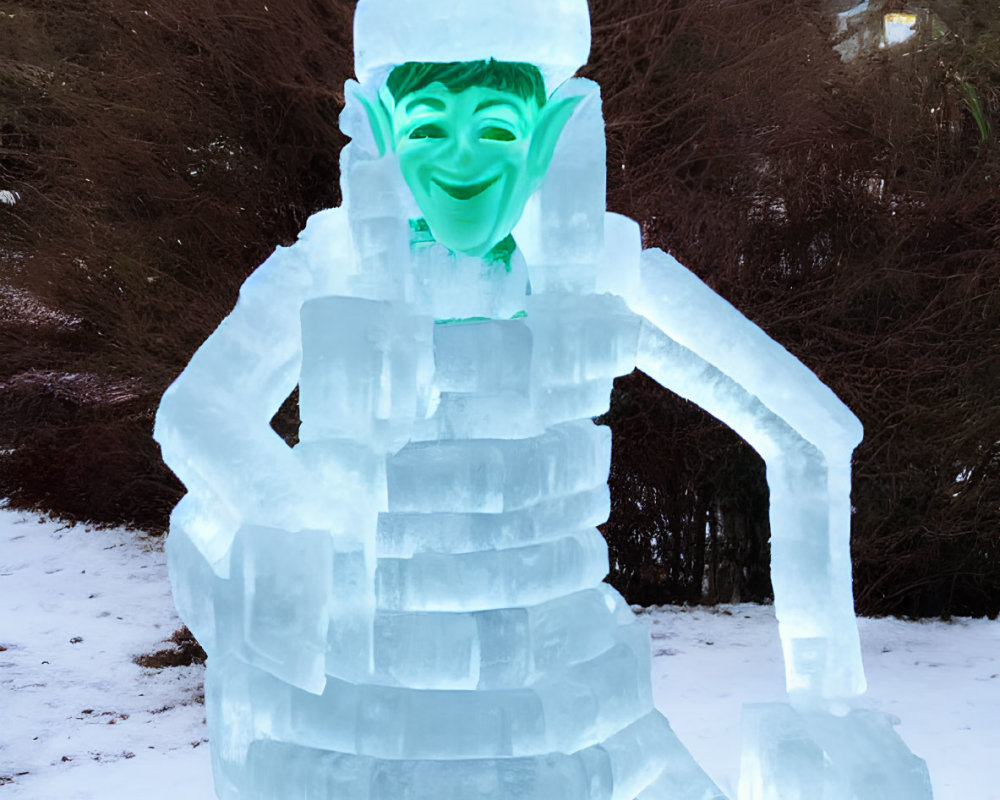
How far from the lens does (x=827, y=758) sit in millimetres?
1565

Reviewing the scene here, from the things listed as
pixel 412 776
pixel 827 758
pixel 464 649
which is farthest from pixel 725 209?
→ pixel 412 776

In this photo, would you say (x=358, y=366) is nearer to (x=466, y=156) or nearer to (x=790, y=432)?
(x=466, y=156)

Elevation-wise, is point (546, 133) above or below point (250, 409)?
above

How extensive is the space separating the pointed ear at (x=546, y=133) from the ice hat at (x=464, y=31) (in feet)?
0.21

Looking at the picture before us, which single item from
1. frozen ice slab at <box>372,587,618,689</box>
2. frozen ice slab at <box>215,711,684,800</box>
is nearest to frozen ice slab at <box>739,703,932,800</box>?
frozen ice slab at <box>215,711,684,800</box>

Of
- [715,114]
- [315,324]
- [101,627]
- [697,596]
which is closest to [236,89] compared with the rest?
[715,114]

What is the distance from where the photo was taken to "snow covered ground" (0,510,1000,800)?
3.23 meters

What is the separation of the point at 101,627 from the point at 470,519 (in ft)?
11.3

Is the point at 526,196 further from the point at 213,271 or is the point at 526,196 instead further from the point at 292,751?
the point at 213,271

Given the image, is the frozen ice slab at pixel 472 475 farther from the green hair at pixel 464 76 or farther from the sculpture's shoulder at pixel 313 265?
the green hair at pixel 464 76

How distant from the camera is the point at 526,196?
160 centimetres

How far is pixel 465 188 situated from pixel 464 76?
17cm

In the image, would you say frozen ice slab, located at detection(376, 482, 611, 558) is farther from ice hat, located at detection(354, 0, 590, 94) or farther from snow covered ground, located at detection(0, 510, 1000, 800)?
snow covered ground, located at detection(0, 510, 1000, 800)

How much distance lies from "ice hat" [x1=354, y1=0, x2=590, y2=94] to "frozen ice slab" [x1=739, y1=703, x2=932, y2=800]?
1090 millimetres
